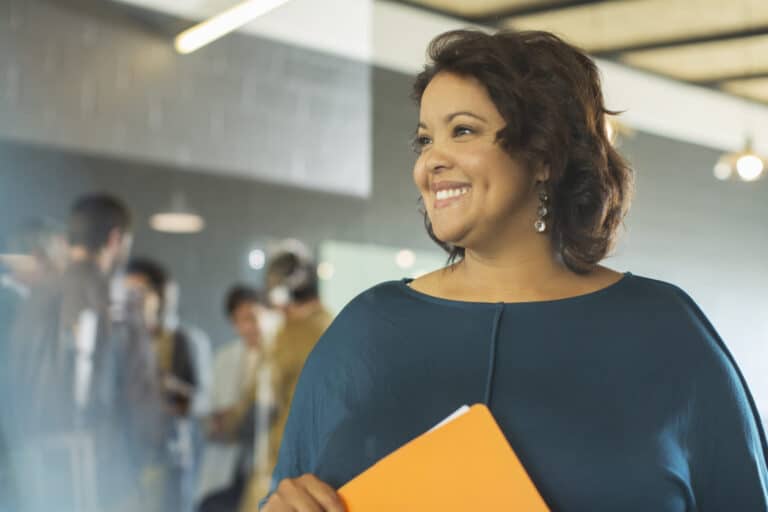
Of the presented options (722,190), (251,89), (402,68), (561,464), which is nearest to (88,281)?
(251,89)

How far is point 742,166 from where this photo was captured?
1.61m

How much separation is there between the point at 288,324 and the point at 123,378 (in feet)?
2.31

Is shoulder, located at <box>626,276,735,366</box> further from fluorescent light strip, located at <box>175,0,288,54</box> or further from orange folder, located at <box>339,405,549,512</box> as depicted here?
fluorescent light strip, located at <box>175,0,288,54</box>

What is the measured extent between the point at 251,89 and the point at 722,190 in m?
2.75

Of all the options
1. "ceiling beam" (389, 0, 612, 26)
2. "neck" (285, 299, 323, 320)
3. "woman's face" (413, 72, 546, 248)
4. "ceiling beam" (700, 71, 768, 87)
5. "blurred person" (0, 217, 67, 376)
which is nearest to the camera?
"woman's face" (413, 72, 546, 248)

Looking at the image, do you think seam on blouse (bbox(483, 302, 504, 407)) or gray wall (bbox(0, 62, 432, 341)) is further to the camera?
gray wall (bbox(0, 62, 432, 341))

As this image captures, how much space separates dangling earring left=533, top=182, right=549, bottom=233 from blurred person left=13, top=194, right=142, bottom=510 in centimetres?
300

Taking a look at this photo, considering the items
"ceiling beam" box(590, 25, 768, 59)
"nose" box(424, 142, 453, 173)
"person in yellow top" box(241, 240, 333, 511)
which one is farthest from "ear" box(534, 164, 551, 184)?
"person in yellow top" box(241, 240, 333, 511)

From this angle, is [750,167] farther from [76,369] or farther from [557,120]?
[76,369]

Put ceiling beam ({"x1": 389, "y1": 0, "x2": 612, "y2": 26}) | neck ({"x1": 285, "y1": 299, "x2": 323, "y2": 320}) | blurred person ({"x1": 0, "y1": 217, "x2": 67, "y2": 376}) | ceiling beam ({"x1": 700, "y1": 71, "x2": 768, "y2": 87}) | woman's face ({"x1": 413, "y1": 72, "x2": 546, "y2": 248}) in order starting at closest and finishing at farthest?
woman's face ({"x1": 413, "y1": 72, "x2": 546, "y2": 248}), ceiling beam ({"x1": 700, "y1": 71, "x2": 768, "y2": 87}), ceiling beam ({"x1": 389, "y1": 0, "x2": 612, "y2": 26}), neck ({"x1": 285, "y1": 299, "x2": 323, "y2": 320}), blurred person ({"x1": 0, "y1": 217, "x2": 67, "y2": 376})

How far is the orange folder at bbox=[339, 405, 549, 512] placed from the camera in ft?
3.35

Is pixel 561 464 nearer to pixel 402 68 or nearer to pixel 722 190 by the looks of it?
pixel 722 190

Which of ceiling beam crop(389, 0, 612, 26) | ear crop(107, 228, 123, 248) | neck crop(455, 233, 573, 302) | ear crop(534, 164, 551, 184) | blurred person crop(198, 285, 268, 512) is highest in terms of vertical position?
ceiling beam crop(389, 0, 612, 26)

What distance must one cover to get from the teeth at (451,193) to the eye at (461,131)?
2.4 inches
